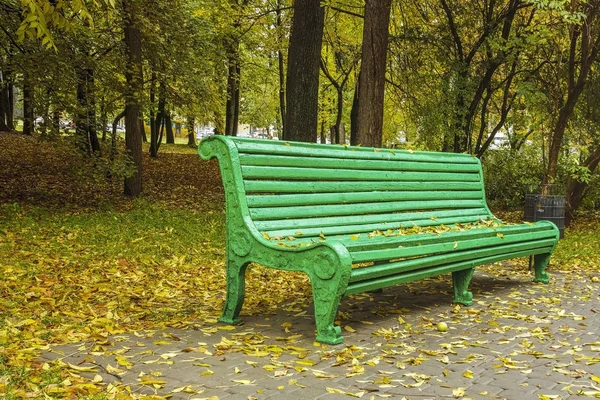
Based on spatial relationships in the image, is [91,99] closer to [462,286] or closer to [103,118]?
[103,118]

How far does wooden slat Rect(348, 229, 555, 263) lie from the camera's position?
13.3 feet

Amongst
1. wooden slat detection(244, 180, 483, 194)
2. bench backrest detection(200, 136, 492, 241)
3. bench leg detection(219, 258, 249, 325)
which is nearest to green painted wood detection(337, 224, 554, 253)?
bench backrest detection(200, 136, 492, 241)

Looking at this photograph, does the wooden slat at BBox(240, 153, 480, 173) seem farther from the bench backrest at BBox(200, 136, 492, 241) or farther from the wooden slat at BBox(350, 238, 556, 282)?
the wooden slat at BBox(350, 238, 556, 282)

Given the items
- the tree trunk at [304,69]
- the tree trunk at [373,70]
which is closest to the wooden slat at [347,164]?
the tree trunk at [373,70]

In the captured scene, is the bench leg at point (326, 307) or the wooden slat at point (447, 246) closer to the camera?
the bench leg at point (326, 307)

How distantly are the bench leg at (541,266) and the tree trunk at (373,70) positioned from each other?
2.61 m

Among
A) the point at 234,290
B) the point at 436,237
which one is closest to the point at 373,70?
the point at 436,237

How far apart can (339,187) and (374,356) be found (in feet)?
5.01

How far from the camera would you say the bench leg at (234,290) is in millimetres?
4449

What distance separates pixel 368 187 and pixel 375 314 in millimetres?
1050

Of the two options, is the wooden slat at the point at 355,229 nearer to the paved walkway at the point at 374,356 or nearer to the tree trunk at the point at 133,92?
the paved walkway at the point at 374,356

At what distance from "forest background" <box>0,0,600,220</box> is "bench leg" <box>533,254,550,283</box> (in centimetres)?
262

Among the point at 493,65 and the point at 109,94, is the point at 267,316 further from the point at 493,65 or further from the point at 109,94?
the point at 493,65

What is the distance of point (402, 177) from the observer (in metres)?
5.64
